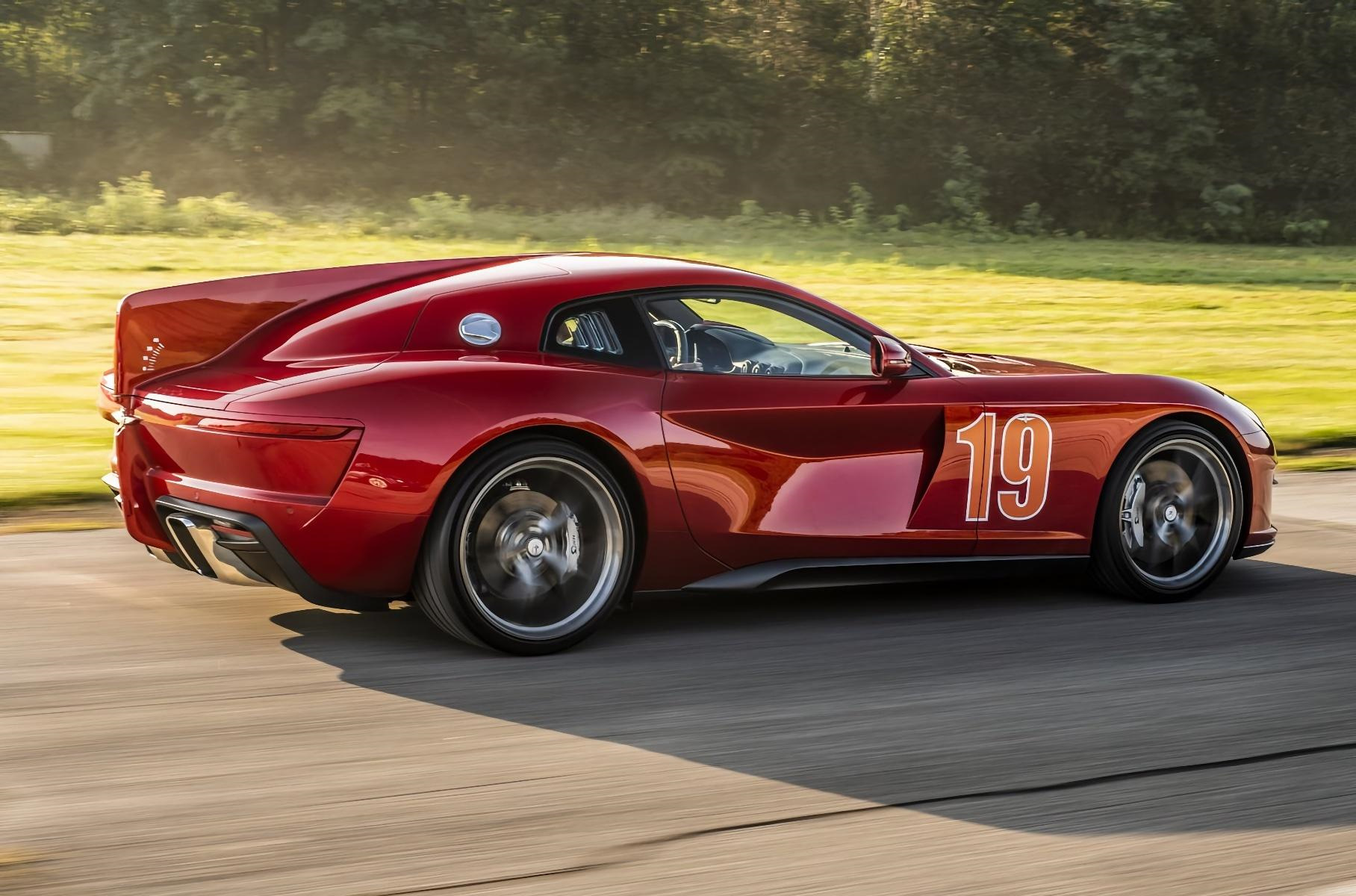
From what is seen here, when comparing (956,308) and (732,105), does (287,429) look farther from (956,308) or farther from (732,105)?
(732,105)

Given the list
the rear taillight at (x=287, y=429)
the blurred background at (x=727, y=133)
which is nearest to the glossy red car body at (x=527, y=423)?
the rear taillight at (x=287, y=429)

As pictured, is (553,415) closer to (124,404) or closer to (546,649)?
(546,649)

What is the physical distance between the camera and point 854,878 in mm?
3619

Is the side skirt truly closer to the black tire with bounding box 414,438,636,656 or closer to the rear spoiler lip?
the black tire with bounding box 414,438,636,656

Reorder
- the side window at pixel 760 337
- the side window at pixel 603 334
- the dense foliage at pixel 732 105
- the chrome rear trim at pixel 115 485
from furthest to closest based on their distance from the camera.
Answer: the dense foliage at pixel 732 105 < the side window at pixel 760 337 < the chrome rear trim at pixel 115 485 < the side window at pixel 603 334

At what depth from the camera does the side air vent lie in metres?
5.50

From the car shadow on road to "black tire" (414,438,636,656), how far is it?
13 cm

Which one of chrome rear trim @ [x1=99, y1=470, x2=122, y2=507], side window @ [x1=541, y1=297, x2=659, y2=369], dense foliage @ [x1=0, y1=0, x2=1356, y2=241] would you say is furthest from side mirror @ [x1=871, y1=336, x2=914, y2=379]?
dense foliage @ [x1=0, y1=0, x2=1356, y2=241]

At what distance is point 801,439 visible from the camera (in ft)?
18.7

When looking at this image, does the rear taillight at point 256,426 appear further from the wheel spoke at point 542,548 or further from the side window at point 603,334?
the side window at point 603,334

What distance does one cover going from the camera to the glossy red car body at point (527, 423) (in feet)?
16.6

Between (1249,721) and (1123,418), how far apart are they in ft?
5.56

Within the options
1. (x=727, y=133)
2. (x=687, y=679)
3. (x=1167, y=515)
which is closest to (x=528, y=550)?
(x=687, y=679)

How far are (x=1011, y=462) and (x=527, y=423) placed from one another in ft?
6.19
